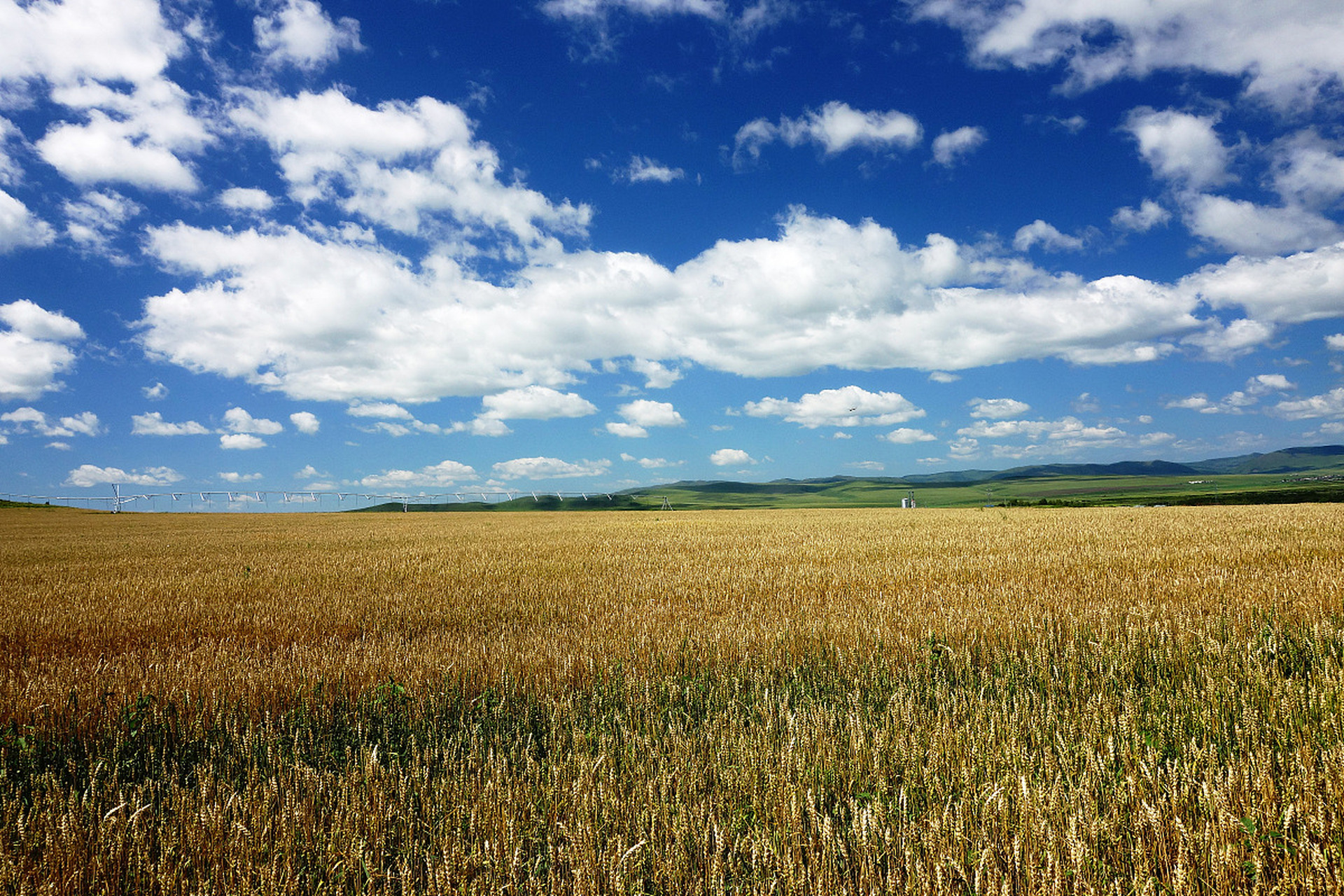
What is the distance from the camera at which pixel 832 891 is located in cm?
283

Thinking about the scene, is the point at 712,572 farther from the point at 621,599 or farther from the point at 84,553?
the point at 84,553

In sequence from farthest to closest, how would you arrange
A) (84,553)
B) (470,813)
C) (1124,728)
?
(84,553), (1124,728), (470,813)

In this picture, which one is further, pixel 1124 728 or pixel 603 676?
pixel 603 676

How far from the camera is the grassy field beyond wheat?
3029mm

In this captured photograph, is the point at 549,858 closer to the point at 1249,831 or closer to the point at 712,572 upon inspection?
the point at 1249,831

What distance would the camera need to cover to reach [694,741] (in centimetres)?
447

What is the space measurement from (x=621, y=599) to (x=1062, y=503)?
6581cm

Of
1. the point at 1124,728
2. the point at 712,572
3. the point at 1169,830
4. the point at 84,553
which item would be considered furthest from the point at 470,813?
the point at 84,553

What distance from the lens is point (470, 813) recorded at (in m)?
3.50

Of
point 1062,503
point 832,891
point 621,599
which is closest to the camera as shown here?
point 832,891

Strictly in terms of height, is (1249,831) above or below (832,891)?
above

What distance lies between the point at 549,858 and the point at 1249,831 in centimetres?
316

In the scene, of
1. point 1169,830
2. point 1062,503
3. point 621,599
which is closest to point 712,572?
point 621,599

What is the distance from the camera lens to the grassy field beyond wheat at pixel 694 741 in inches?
119
